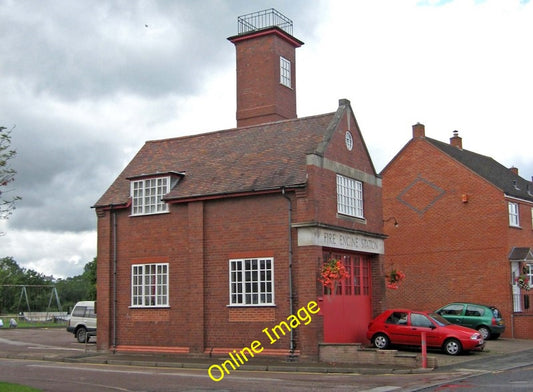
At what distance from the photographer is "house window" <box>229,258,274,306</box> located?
23.0 meters

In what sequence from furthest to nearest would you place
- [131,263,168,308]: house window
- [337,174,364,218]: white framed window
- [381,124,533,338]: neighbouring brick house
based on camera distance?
1. [381,124,533,338]: neighbouring brick house
2. [131,263,168,308]: house window
3. [337,174,364,218]: white framed window

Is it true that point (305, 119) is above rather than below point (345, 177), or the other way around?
above

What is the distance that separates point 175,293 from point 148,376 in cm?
617

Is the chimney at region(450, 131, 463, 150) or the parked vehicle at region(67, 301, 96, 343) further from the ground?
the chimney at region(450, 131, 463, 150)

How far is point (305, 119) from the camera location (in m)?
26.1

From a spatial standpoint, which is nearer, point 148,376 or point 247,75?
point 148,376

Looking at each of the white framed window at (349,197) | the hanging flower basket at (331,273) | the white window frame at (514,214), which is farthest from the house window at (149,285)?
the white window frame at (514,214)

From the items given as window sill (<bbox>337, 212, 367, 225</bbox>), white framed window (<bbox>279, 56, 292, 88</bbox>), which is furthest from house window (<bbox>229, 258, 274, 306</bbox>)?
white framed window (<bbox>279, 56, 292, 88</bbox>)

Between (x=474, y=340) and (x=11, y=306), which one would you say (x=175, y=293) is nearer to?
(x=474, y=340)

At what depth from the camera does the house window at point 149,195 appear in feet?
84.4

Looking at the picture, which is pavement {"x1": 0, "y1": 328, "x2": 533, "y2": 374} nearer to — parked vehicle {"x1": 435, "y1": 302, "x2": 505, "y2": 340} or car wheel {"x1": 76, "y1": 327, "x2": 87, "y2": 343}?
parked vehicle {"x1": 435, "y1": 302, "x2": 505, "y2": 340}

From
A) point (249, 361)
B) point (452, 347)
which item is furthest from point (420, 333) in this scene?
point (249, 361)

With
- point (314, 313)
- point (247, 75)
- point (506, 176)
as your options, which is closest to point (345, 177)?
point (314, 313)

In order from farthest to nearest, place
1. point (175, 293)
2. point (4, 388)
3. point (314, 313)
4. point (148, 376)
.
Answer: point (175, 293), point (314, 313), point (148, 376), point (4, 388)
